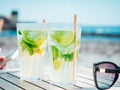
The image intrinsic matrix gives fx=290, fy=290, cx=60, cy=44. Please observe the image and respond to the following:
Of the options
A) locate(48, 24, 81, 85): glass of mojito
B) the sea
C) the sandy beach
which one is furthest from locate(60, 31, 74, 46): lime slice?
the sea

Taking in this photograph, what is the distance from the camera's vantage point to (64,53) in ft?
4.98

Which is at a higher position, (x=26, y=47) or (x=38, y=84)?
(x=26, y=47)

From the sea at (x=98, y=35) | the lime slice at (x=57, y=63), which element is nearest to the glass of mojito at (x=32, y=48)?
the lime slice at (x=57, y=63)

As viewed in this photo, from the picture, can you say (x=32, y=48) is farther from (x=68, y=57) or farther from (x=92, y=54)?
(x=92, y=54)

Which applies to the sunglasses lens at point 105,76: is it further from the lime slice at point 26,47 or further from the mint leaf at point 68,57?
the lime slice at point 26,47

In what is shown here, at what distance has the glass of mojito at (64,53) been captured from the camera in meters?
1.52

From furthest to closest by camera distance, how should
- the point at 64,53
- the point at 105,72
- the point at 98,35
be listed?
the point at 98,35
the point at 64,53
the point at 105,72

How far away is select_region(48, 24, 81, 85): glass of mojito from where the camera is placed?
59.7 inches

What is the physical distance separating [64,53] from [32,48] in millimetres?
202

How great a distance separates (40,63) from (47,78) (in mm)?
122

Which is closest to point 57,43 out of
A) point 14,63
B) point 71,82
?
point 71,82

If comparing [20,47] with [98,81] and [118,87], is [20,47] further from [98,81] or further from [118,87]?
[118,87]

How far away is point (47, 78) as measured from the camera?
1706 millimetres

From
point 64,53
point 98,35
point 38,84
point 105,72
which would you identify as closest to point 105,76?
point 105,72
